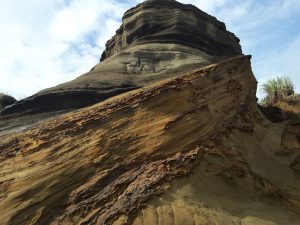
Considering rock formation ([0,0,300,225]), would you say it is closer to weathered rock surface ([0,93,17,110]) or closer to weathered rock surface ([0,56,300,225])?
weathered rock surface ([0,56,300,225])

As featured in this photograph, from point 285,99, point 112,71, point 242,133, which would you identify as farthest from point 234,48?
point 242,133

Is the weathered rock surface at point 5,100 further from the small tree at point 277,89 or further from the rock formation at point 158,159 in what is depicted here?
the small tree at point 277,89

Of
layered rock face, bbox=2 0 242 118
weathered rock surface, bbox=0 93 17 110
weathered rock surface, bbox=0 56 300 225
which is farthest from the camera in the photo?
weathered rock surface, bbox=0 93 17 110

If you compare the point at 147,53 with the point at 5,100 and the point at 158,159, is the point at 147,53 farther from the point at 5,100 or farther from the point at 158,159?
the point at 158,159

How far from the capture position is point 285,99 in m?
15.1

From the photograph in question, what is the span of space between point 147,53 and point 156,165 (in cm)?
542

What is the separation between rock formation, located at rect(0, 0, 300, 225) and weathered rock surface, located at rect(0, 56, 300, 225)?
0.02 meters

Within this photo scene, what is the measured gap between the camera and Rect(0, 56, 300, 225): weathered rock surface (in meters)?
6.80

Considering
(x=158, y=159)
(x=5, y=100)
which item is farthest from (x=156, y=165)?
(x=5, y=100)

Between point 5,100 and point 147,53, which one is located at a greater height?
point 147,53

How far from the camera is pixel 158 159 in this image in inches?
298

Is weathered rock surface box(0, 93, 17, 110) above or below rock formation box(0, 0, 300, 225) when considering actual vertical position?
above

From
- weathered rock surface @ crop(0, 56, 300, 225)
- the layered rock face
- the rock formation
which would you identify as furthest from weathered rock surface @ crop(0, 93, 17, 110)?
weathered rock surface @ crop(0, 56, 300, 225)

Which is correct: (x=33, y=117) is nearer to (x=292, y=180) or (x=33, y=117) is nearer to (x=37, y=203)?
(x=37, y=203)
